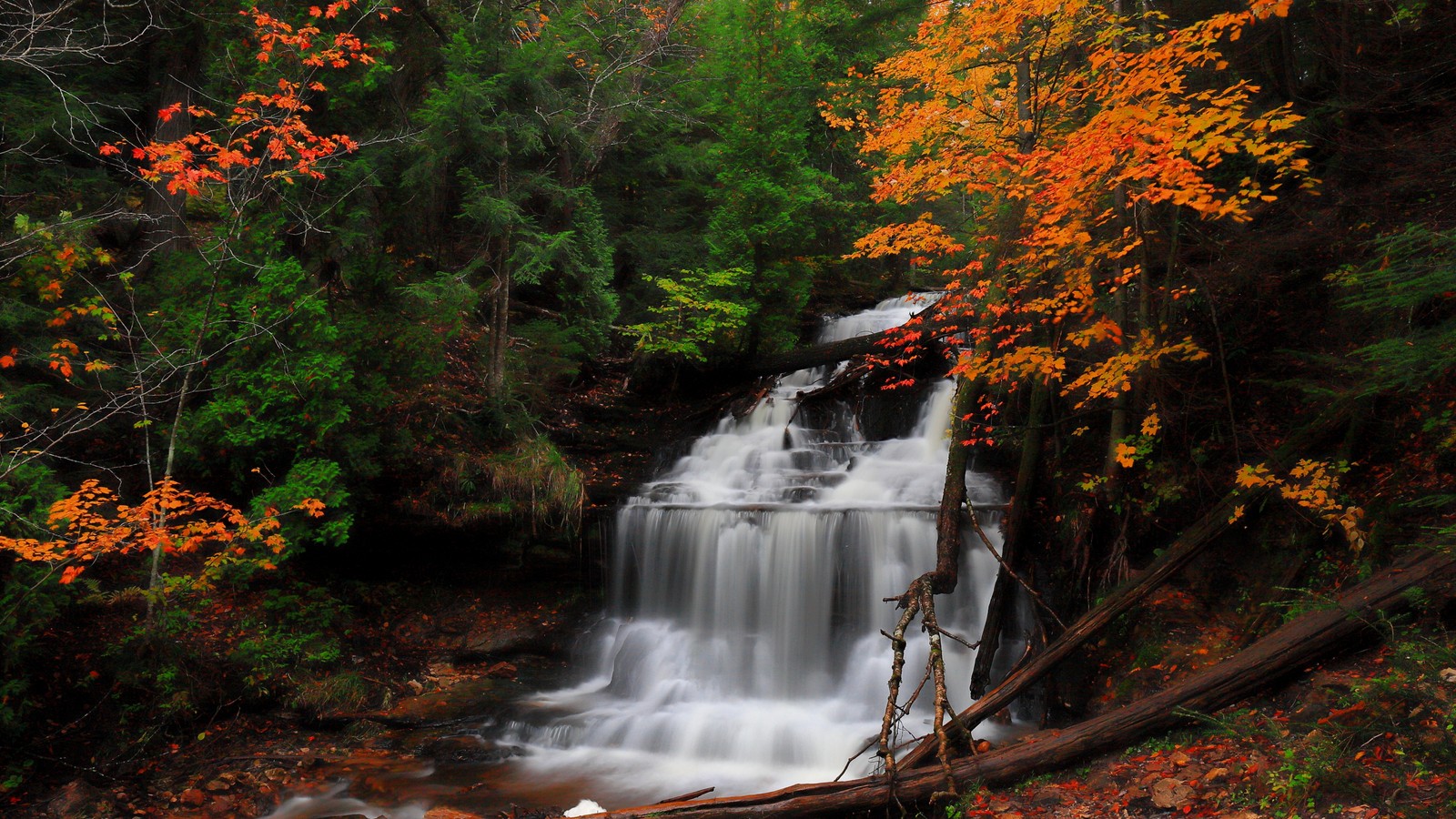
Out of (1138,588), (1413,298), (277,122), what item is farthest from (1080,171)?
(277,122)

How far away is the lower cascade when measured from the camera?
8.12m

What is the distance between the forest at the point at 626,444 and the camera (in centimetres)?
509

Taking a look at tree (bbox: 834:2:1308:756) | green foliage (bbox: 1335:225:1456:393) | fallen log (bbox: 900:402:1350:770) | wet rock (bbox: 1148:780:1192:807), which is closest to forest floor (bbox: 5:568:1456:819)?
wet rock (bbox: 1148:780:1192:807)

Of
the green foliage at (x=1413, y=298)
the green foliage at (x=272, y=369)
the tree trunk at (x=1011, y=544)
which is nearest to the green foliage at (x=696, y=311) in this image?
the green foliage at (x=272, y=369)

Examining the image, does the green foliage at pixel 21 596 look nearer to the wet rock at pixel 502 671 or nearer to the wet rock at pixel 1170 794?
the wet rock at pixel 502 671

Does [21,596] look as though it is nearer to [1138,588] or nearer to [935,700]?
[935,700]

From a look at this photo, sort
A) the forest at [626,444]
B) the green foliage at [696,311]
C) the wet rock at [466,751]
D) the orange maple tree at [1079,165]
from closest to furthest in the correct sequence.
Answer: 1. the forest at [626,444]
2. the orange maple tree at [1079,165]
3. the wet rock at [466,751]
4. the green foliage at [696,311]

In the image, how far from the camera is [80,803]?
20.6ft

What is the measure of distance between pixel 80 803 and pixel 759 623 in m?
6.90

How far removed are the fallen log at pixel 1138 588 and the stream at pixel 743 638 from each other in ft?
3.10

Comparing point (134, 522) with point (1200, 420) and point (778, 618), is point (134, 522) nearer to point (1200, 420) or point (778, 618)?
point (778, 618)

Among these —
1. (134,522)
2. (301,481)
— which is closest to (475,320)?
(301,481)

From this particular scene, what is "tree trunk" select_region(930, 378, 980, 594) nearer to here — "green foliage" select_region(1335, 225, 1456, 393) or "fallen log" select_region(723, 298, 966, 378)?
"green foliage" select_region(1335, 225, 1456, 393)

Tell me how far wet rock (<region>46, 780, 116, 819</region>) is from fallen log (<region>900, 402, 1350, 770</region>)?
722 centimetres
